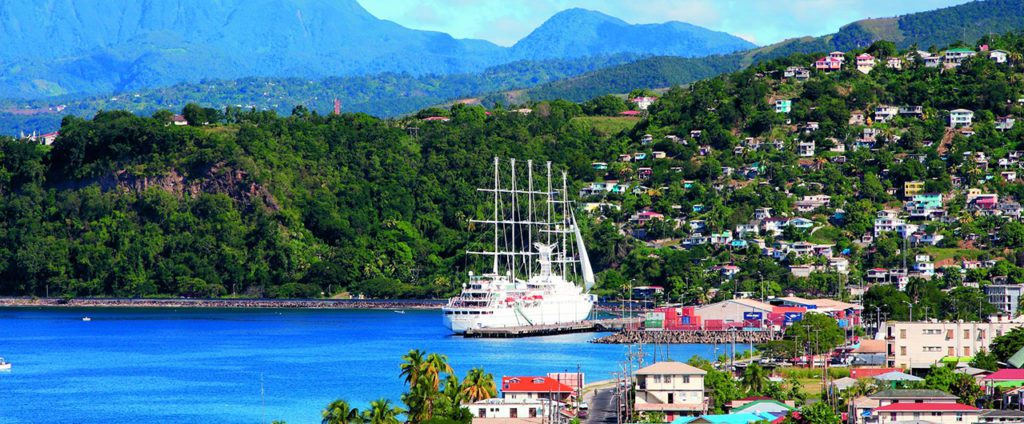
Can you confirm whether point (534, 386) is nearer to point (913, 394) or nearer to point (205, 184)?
point (913, 394)

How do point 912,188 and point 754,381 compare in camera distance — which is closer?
point 754,381

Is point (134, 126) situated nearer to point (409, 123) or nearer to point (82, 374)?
point (409, 123)

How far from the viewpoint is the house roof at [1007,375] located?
184 ft

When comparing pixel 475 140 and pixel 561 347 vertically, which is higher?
pixel 475 140

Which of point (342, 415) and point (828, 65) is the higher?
point (828, 65)

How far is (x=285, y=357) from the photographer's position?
93375 millimetres

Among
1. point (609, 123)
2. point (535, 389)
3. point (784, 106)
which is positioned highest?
point (784, 106)

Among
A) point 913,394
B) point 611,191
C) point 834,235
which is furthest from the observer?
point 611,191

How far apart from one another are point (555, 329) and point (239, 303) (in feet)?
152

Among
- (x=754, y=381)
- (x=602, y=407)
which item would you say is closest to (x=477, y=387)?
(x=602, y=407)

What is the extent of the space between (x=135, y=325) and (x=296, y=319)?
1304 cm

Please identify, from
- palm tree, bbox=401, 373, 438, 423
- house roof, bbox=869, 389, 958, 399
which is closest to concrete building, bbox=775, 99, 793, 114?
house roof, bbox=869, 389, 958, 399

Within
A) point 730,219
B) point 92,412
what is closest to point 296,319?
point 730,219

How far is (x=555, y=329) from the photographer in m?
115
